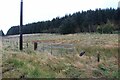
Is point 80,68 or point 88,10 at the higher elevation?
point 88,10

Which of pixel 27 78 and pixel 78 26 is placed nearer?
pixel 27 78

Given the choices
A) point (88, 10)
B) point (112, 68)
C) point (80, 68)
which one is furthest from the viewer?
point (88, 10)

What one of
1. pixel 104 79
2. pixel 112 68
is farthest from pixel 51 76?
pixel 112 68

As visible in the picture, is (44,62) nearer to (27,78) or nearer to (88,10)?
(27,78)

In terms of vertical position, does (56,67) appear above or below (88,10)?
below

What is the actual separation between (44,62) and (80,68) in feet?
6.17

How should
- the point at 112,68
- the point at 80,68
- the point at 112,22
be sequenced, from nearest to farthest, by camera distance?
the point at 80,68
the point at 112,68
the point at 112,22

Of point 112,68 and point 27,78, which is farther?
point 112,68

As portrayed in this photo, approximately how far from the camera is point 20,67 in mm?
11555

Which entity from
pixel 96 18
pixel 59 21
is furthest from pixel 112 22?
pixel 59 21

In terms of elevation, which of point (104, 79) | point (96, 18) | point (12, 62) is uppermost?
point (96, 18)

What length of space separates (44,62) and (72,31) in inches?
3443

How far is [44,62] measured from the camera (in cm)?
1348

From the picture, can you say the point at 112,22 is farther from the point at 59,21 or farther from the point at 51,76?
the point at 51,76
